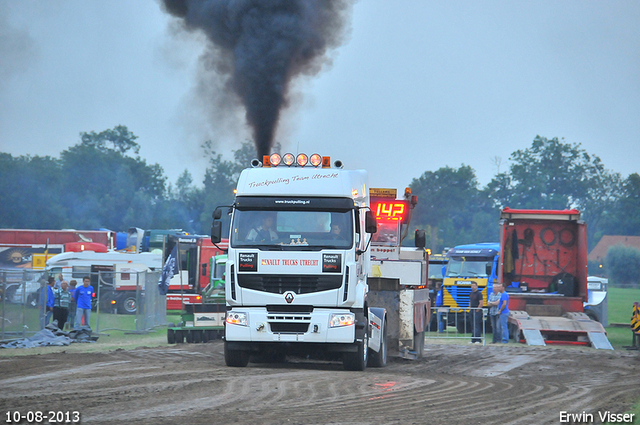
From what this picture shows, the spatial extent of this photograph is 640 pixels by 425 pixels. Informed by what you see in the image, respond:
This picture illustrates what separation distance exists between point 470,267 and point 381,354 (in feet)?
52.3

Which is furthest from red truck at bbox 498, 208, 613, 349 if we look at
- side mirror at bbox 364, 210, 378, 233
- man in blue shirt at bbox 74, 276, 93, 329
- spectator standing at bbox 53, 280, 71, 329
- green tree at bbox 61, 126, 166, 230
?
green tree at bbox 61, 126, 166, 230

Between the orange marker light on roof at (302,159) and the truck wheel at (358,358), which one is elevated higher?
the orange marker light on roof at (302,159)

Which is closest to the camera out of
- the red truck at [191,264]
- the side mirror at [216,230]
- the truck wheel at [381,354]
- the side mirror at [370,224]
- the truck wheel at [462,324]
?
the side mirror at [216,230]

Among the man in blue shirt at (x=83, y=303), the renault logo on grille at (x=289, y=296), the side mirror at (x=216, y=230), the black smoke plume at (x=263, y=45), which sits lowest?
the man in blue shirt at (x=83, y=303)

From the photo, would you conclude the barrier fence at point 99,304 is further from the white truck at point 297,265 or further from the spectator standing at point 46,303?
the white truck at point 297,265

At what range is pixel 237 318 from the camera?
13469 mm

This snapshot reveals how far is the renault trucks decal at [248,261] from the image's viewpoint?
13.2 m

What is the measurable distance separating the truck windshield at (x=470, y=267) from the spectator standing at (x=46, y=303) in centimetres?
1455

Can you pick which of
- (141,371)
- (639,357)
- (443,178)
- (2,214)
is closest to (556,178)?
(443,178)

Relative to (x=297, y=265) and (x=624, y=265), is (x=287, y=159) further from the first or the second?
(x=624, y=265)

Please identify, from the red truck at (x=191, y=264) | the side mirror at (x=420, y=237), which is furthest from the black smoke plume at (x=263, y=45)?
the red truck at (x=191, y=264)

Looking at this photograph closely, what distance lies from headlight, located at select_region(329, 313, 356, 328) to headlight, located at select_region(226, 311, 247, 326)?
1474 mm

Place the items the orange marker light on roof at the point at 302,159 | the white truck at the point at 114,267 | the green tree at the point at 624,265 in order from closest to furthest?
the orange marker light on roof at the point at 302,159 → the white truck at the point at 114,267 → the green tree at the point at 624,265

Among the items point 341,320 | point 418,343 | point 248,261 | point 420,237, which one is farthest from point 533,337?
point 248,261
